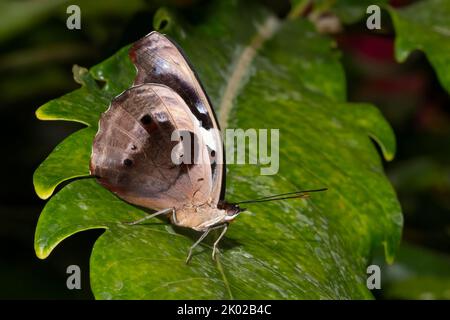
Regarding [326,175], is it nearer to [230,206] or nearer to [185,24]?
[230,206]

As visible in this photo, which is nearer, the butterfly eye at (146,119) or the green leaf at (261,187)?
the green leaf at (261,187)

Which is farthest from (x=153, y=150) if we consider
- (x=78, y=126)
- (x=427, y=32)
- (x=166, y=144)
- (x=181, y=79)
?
(x=78, y=126)

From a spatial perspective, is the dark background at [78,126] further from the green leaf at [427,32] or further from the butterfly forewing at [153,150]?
the butterfly forewing at [153,150]

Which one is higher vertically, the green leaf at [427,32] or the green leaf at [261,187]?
the green leaf at [427,32]

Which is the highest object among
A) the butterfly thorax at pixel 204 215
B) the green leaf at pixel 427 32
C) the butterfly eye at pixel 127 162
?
the green leaf at pixel 427 32

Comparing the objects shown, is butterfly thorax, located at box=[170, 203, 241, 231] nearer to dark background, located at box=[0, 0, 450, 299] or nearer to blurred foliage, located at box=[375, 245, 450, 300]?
dark background, located at box=[0, 0, 450, 299]

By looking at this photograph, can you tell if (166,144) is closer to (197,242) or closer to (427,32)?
(197,242)

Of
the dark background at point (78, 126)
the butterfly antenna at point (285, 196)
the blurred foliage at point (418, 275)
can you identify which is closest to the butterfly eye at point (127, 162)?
the butterfly antenna at point (285, 196)
